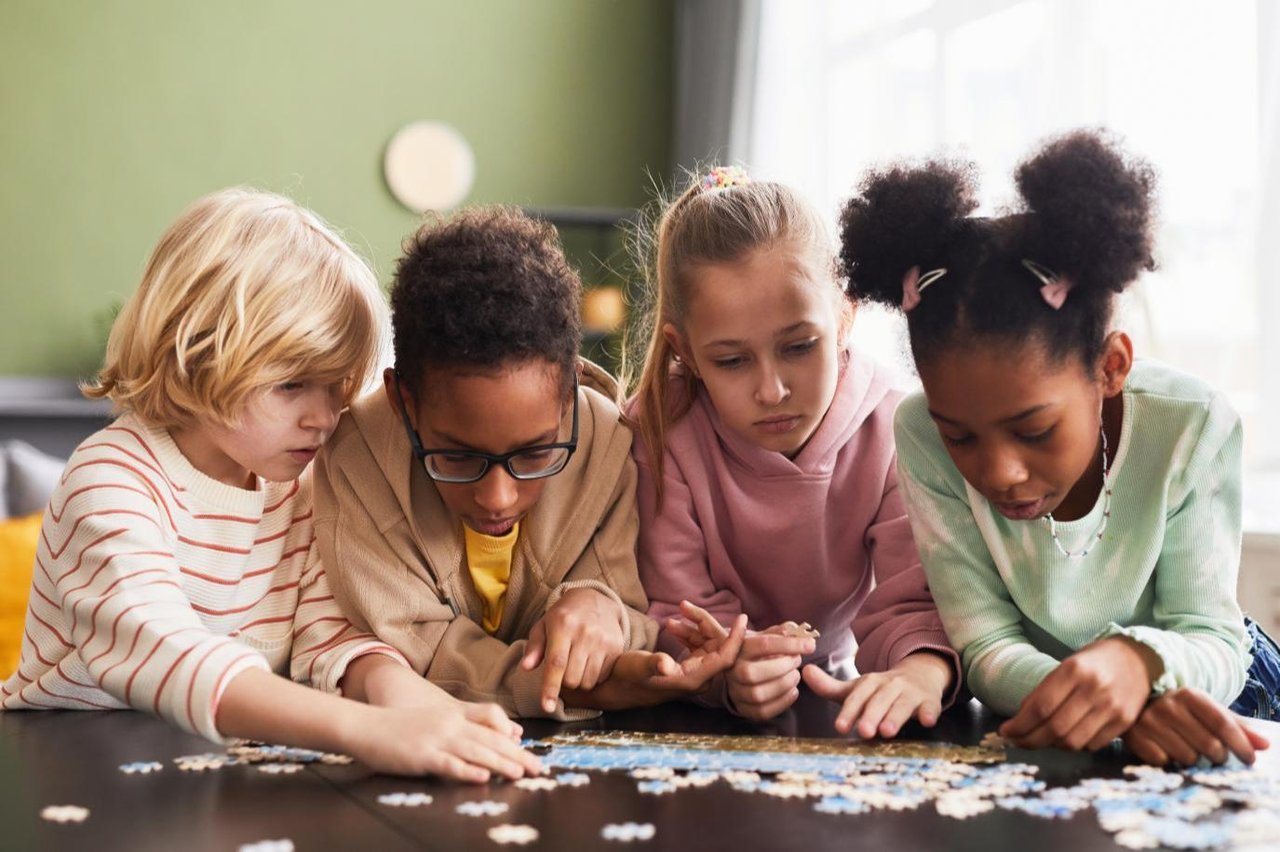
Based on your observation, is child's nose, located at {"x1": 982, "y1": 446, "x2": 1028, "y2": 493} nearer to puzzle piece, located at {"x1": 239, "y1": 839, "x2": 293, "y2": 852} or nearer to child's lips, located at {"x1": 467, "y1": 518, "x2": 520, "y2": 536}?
child's lips, located at {"x1": 467, "y1": 518, "x2": 520, "y2": 536}

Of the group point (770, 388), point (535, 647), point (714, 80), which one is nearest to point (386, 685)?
point (535, 647)

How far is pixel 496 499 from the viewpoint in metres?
1.72

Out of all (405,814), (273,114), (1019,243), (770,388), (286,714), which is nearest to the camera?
(405,814)

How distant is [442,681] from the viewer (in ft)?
5.87

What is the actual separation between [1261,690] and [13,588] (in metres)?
3.34

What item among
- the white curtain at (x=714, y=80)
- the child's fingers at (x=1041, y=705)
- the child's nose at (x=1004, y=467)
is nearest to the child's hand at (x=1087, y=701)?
the child's fingers at (x=1041, y=705)

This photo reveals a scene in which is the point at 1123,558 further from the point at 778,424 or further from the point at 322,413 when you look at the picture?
the point at 322,413

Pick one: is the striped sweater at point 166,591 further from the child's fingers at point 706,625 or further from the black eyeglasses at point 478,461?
the child's fingers at point 706,625

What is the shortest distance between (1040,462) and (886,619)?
1.41ft

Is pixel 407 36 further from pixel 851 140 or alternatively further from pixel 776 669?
pixel 776 669

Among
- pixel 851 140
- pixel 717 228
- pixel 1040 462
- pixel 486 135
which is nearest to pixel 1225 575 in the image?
pixel 1040 462

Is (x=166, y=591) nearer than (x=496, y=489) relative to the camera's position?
Yes

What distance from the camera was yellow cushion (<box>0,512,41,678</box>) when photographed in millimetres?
3723

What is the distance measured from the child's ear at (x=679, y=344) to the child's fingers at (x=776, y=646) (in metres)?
0.51
